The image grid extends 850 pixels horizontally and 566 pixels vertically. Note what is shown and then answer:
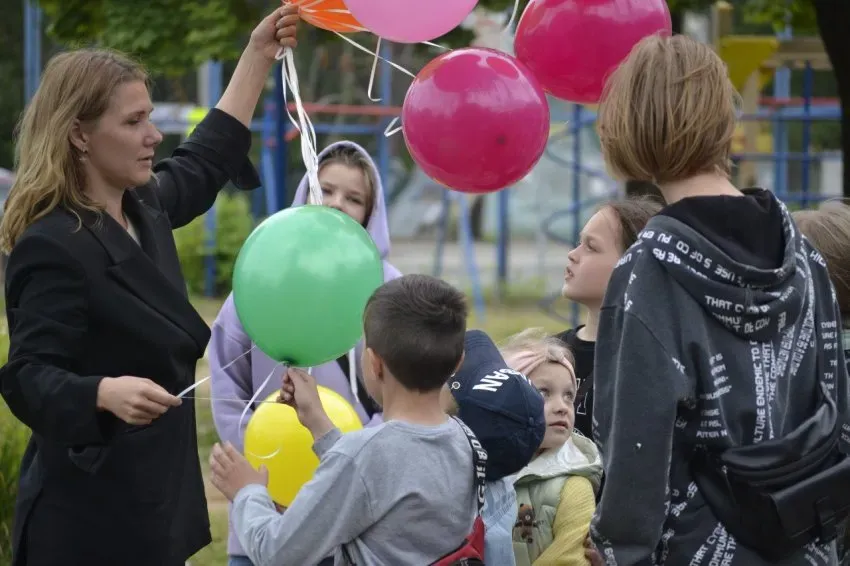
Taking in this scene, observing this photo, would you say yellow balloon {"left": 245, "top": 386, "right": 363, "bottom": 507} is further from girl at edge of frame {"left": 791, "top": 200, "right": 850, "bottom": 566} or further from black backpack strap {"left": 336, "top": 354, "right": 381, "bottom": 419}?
girl at edge of frame {"left": 791, "top": 200, "right": 850, "bottom": 566}

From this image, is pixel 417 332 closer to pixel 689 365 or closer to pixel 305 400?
pixel 305 400

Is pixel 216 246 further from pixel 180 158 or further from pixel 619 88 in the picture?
pixel 619 88

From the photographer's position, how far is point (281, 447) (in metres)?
3.09

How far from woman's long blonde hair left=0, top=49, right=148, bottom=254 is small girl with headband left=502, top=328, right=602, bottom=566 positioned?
46.4 inches

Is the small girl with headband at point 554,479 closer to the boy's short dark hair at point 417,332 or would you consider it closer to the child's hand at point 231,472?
the boy's short dark hair at point 417,332

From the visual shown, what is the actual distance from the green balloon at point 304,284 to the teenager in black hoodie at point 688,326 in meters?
0.72

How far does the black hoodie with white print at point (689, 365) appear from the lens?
2268 mm

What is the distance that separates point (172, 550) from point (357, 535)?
609 mm

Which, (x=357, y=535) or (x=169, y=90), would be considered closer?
(x=357, y=535)

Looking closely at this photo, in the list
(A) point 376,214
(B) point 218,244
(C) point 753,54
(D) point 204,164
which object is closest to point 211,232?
(B) point 218,244

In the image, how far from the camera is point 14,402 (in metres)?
2.72

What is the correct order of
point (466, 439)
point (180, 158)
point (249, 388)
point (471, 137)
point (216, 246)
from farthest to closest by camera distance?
1. point (216, 246)
2. point (249, 388)
3. point (180, 158)
4. point (471, 137)
5. point (466, 439)

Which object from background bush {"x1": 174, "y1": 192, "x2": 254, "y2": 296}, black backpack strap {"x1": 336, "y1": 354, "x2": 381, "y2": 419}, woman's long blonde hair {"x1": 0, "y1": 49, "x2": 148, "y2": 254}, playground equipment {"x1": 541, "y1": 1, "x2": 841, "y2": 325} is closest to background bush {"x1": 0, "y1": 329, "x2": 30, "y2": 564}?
black backpack strap {"x1": 336, "y1": 354, "x2": 381, "y2": 419}

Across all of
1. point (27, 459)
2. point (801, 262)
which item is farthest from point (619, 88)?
point (27, 459)
